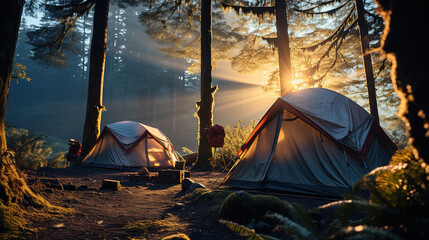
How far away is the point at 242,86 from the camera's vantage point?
143 feet

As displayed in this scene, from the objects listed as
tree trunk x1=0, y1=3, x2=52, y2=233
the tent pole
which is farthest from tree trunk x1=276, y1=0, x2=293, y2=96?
tree trunk x1=0, y1=3, x2=52, y2=233

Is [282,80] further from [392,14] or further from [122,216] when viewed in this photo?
[392,14]

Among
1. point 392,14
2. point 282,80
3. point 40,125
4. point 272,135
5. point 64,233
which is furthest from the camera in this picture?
point 40,125

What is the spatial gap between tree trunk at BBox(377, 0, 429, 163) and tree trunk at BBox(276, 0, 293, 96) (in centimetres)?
931

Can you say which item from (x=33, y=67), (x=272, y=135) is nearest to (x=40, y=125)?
(x=33, y=67)

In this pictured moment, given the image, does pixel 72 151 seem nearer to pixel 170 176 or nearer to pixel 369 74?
pixel 170 176

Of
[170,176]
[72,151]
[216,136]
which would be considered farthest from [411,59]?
[72,151]

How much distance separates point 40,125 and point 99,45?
116ft

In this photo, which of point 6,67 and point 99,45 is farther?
point 99,45

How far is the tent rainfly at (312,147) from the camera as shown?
15.4 ft

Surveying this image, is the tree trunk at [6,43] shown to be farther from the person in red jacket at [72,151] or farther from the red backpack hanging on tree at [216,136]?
the person in red jacket at [72,151]

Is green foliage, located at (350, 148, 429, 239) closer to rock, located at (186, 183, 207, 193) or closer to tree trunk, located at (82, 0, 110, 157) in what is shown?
rock, located at (186, 183, 207, 193)

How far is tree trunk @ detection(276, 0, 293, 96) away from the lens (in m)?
10.8

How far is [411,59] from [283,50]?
32.9ft
